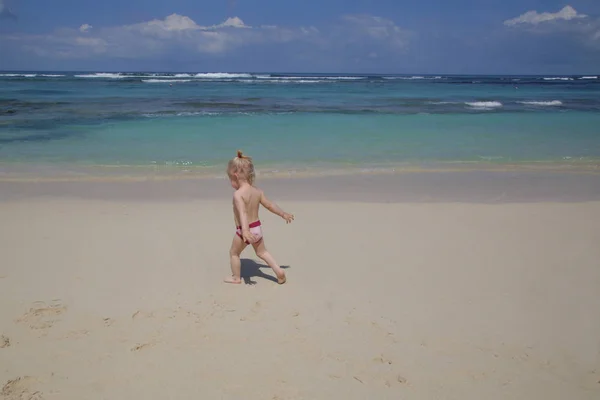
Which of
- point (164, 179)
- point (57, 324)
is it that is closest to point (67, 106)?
point (164, 179)

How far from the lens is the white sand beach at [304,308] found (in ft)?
9.00

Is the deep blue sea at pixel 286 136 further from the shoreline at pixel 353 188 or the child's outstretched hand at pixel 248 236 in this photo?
the child's outstretched hand at pixel 248 236

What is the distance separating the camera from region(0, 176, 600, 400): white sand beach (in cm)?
274

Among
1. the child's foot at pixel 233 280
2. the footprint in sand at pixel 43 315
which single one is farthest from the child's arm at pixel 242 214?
the footprint in sand at pixel 43 315

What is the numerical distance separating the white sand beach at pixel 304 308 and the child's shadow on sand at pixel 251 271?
3 centimetres

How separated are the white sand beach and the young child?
162 millimetres

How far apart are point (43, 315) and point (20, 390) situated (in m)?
0.83

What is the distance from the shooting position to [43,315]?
11.1ft

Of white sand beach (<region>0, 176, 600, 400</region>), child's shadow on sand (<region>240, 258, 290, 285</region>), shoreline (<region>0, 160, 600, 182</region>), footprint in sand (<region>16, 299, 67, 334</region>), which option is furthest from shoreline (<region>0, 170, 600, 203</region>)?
footprint in sand (<region>16, 299, 67, 334</region>)

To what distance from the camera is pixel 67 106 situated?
68.5 ft

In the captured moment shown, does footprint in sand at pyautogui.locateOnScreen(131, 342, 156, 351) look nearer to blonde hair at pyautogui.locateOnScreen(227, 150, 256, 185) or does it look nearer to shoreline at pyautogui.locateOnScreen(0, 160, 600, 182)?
blonde hair at pyautogui.locateOnScreen(227, 150, 256, 185)

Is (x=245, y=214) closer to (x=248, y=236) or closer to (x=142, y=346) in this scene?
(x=248, y=236)

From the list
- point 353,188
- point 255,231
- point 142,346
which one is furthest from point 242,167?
point 353,188

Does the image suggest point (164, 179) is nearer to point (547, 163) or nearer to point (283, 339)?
point (283, 339)
